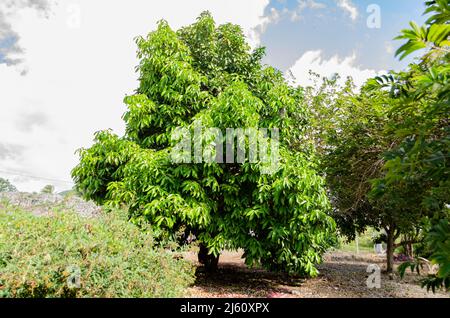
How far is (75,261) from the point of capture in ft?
10.5

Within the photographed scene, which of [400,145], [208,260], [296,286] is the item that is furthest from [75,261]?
[296,286]

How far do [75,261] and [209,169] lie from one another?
3.10 meters

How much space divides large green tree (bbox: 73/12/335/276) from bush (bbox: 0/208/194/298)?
1400 millimetres

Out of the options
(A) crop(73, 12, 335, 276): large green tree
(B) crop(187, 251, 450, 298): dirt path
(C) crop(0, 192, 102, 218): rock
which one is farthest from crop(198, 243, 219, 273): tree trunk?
(C) crop(0, 192, 102, 218): rock

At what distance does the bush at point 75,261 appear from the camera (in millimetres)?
3004

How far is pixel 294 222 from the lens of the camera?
593 cm

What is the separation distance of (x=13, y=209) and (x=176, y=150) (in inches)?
102

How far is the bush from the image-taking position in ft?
9.86

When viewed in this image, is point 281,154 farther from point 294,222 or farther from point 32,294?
point 32,294

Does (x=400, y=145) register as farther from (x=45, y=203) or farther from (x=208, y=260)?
(x=208, y=260)

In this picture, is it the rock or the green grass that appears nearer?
the rock

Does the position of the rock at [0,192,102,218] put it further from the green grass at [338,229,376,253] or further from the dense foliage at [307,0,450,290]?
the green grass at [338,229,376,253]
